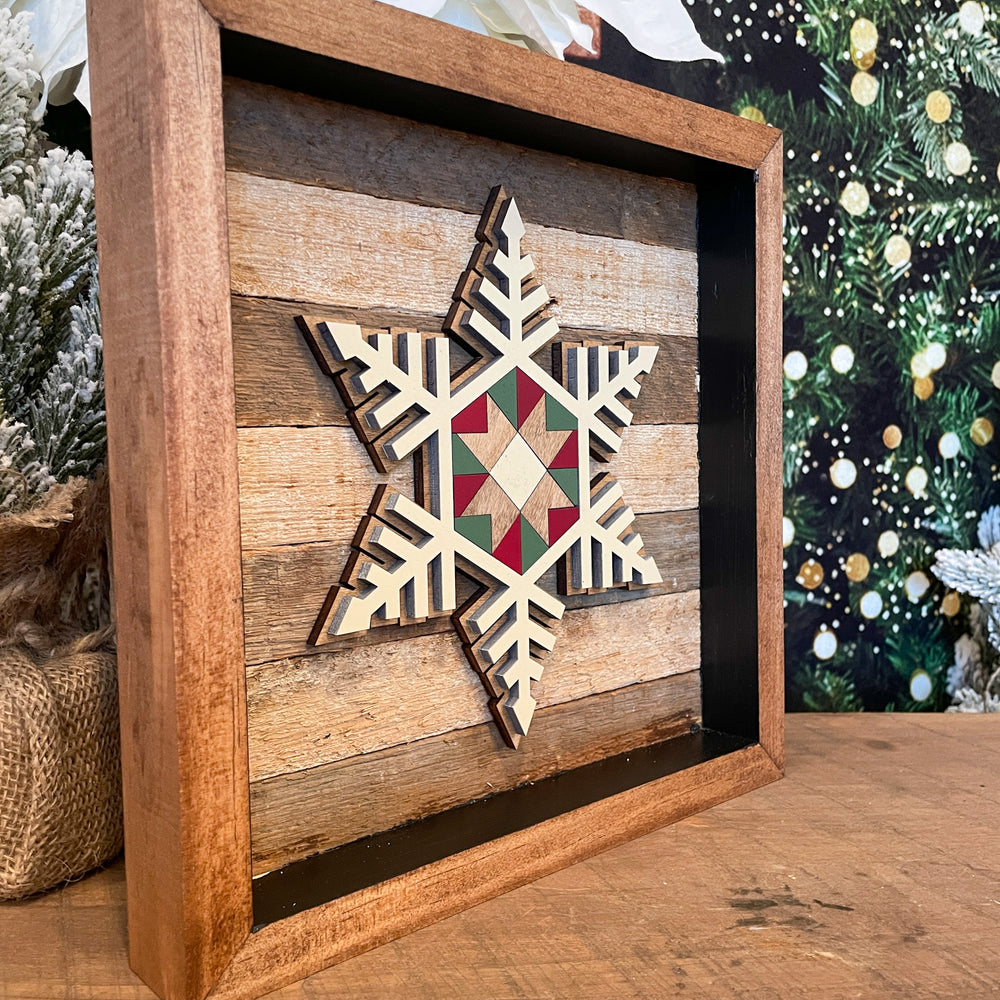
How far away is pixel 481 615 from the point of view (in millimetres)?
708

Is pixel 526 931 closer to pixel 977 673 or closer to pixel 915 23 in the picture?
pixel 977 673

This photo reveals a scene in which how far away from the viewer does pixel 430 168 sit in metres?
0.69

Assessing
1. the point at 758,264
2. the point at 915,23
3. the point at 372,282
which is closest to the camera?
the point at 372,282

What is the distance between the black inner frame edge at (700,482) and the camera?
61 centimetres

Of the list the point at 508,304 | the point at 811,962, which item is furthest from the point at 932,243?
the point at 811,962

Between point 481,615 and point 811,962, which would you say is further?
point 481,615

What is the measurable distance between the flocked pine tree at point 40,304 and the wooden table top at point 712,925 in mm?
294

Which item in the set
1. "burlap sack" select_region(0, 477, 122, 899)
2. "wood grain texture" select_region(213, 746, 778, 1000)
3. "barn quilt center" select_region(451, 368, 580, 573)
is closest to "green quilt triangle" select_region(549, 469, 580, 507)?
"barn quilt center" select_region(451, 368, 580, 573)

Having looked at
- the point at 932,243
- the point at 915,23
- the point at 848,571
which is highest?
the point at 915,23

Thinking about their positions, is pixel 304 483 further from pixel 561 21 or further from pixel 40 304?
pixel 561 21

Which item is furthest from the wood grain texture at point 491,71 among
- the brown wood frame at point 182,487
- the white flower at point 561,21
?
the white flower at point 561,21

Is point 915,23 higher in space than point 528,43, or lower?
higher

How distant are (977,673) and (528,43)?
38.2 inches

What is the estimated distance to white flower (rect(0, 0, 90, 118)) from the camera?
27.2 inches
